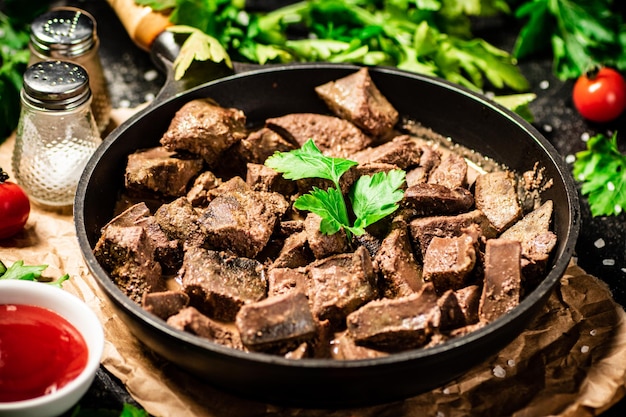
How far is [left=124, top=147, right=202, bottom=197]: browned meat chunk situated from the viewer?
3.94 metres

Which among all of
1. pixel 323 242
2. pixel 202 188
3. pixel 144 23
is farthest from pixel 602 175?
pixel 144 23

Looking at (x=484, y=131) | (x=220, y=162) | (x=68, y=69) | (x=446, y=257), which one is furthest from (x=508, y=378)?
(x=68, y=69)

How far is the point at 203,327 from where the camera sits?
3.18 metres

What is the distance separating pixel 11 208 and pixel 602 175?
129 inches

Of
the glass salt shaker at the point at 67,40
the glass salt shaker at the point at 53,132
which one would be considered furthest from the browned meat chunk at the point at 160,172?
the glass salt shaker at the point at 67,40

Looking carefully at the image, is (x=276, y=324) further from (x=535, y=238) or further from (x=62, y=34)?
(x=62, y=34)

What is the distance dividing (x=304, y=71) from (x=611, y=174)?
1.87 meters

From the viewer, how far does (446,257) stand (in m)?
3.50

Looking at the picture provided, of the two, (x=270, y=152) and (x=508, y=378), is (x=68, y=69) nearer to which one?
(x=270, y=152)

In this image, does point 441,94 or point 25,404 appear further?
point 441,94

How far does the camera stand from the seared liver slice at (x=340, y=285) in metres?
3.37

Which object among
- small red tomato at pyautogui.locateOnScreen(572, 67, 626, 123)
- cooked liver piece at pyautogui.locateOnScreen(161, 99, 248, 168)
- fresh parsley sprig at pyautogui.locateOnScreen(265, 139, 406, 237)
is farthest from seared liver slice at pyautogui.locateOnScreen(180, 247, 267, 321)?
small red tomato at pyautogui.locateOnScreen(572, 67, 626, 123)

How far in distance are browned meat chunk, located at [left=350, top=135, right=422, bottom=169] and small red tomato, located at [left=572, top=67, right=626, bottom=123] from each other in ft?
4.80

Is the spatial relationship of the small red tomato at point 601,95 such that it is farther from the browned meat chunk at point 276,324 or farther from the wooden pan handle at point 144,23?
the browned meat chunk at point 276,324
